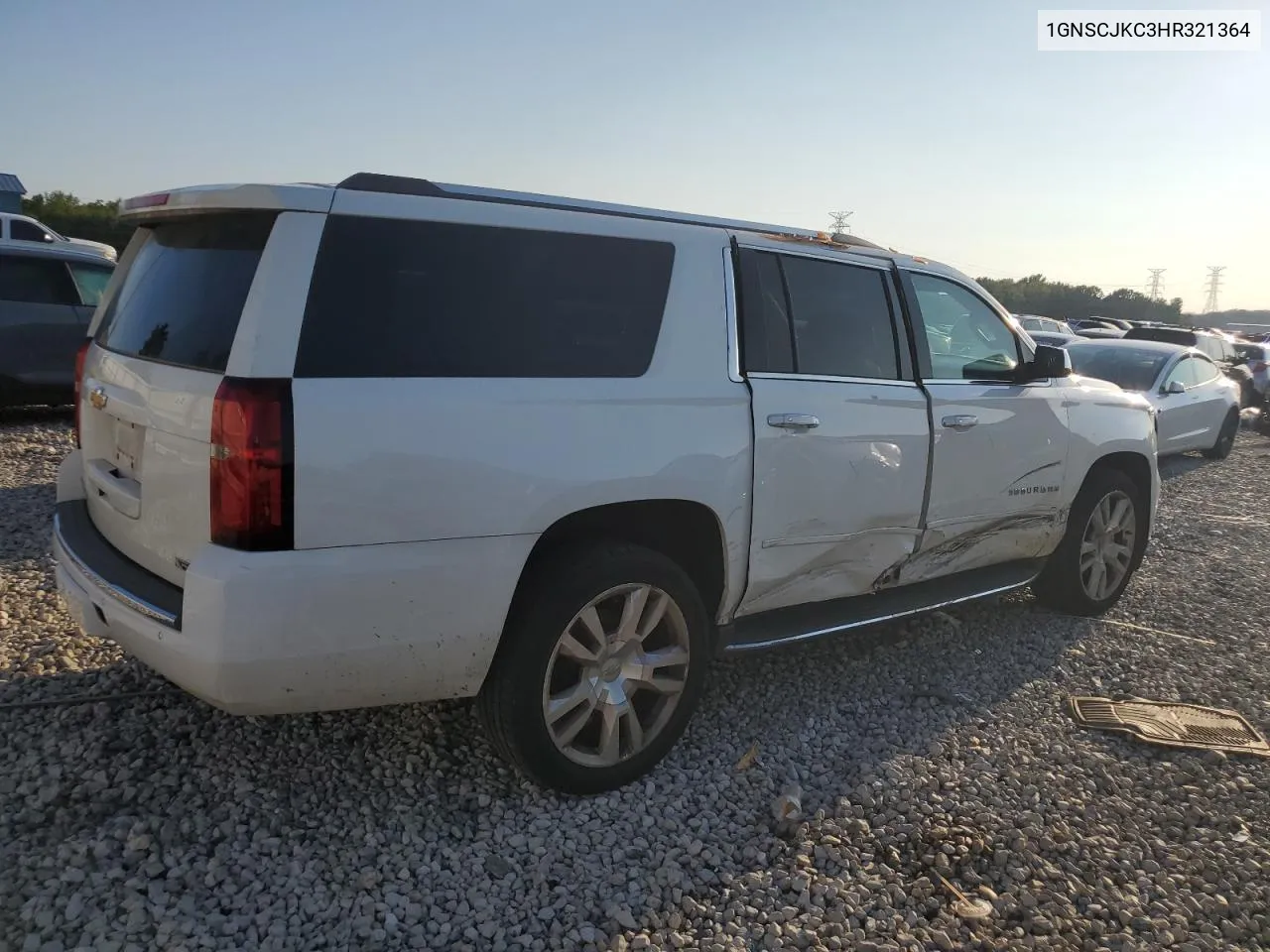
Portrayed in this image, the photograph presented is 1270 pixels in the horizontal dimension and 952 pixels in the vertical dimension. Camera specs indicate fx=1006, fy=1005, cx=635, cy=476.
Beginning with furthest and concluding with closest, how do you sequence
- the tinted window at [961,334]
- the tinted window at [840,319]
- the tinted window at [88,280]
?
the tinted window at [88,280] → the tinted window at [961,334] → the tinted window at [840,319]

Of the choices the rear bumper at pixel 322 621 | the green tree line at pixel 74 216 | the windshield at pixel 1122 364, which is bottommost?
the rear bumper at pixel 322 621

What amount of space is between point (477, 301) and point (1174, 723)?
342 cm

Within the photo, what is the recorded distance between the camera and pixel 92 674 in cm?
402

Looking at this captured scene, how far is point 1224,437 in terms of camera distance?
41.8 feet

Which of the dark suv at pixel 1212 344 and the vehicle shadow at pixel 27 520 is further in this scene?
the dark suv at pixel 1212 344

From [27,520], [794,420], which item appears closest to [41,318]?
[27,520]

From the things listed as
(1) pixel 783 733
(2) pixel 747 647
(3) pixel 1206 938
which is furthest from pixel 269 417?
(3) pixel 1206 938

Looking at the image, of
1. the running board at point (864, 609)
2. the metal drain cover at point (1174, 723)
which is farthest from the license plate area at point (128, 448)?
the metal drain cover at point (1174, 723)

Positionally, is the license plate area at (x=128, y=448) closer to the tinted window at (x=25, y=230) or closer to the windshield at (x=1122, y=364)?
the windshield at (x=1122, y=364)

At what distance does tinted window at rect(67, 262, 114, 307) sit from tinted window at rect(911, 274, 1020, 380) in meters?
8.33

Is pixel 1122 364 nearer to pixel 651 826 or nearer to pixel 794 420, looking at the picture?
pixel 794 420

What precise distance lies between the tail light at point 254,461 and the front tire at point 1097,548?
13.4 ft

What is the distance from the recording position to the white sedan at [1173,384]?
36.5 feet

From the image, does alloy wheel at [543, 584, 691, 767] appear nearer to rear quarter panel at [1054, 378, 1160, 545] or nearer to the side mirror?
the side mirror
